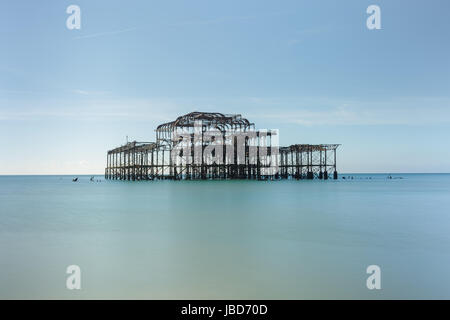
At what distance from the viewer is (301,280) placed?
777cm

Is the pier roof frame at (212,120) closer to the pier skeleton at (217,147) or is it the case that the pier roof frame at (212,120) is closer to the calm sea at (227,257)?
the pier skeleton at (217,147)

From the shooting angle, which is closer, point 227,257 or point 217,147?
point 227,257

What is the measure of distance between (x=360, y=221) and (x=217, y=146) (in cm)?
4681

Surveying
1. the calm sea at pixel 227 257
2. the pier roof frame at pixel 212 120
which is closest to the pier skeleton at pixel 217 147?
the pier roof frame at pixel 212 120

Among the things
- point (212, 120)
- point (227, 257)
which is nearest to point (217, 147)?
point (212, 120)

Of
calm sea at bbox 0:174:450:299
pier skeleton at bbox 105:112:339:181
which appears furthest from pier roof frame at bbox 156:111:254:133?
calm sea at bbox 0:174:450:299

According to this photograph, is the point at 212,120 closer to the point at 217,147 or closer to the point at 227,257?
the point at 217,147

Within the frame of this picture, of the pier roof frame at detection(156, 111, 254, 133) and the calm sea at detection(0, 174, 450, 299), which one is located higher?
the pier roof frame at detection(156, 111, 254, 133)

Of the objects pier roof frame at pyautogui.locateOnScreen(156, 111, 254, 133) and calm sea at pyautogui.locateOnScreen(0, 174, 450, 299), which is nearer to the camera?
calm sea at pyautogui.locateOnScreen(0, 174, 450, 299)

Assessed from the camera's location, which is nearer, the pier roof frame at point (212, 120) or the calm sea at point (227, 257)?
the calm sea at point (227, 257)

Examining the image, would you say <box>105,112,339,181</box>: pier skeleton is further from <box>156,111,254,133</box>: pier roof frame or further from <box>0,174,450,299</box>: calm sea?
<box>0,174,450,299</box>: calm sea
